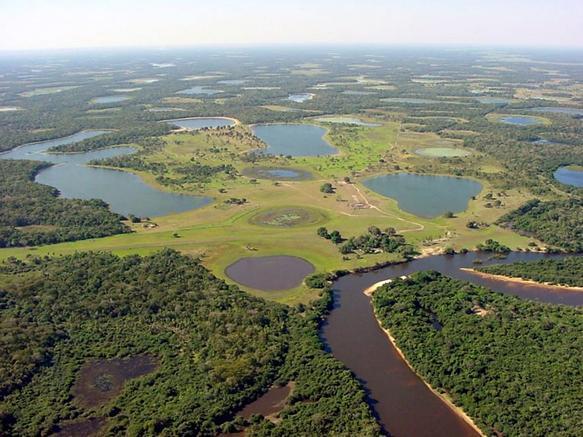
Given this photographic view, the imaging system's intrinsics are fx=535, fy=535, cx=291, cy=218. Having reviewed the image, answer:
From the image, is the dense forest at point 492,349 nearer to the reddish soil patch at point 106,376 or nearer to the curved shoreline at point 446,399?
the curved shoreline at point 446,399

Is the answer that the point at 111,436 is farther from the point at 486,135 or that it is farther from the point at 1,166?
the point at 486,135

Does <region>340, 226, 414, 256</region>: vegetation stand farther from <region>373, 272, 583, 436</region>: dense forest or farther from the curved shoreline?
the curved shoreline

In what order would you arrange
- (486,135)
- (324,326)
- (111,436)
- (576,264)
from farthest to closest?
1. (486,135)
2. (576,264)
3. (324,326)
4. (111,436)

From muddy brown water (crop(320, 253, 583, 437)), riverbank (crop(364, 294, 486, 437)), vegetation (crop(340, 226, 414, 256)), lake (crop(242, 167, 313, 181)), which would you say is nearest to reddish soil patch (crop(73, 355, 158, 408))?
muddy brown water (crop(320, 253, 583, 437))

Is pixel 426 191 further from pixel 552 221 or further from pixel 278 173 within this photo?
pixel 278 173

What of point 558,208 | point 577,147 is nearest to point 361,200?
point 558,208

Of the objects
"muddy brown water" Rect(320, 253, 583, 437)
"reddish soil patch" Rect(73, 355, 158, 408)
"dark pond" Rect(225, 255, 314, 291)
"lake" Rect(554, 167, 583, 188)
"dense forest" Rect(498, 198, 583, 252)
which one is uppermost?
"dense forest" Rect(498, 198, 583, 252)
